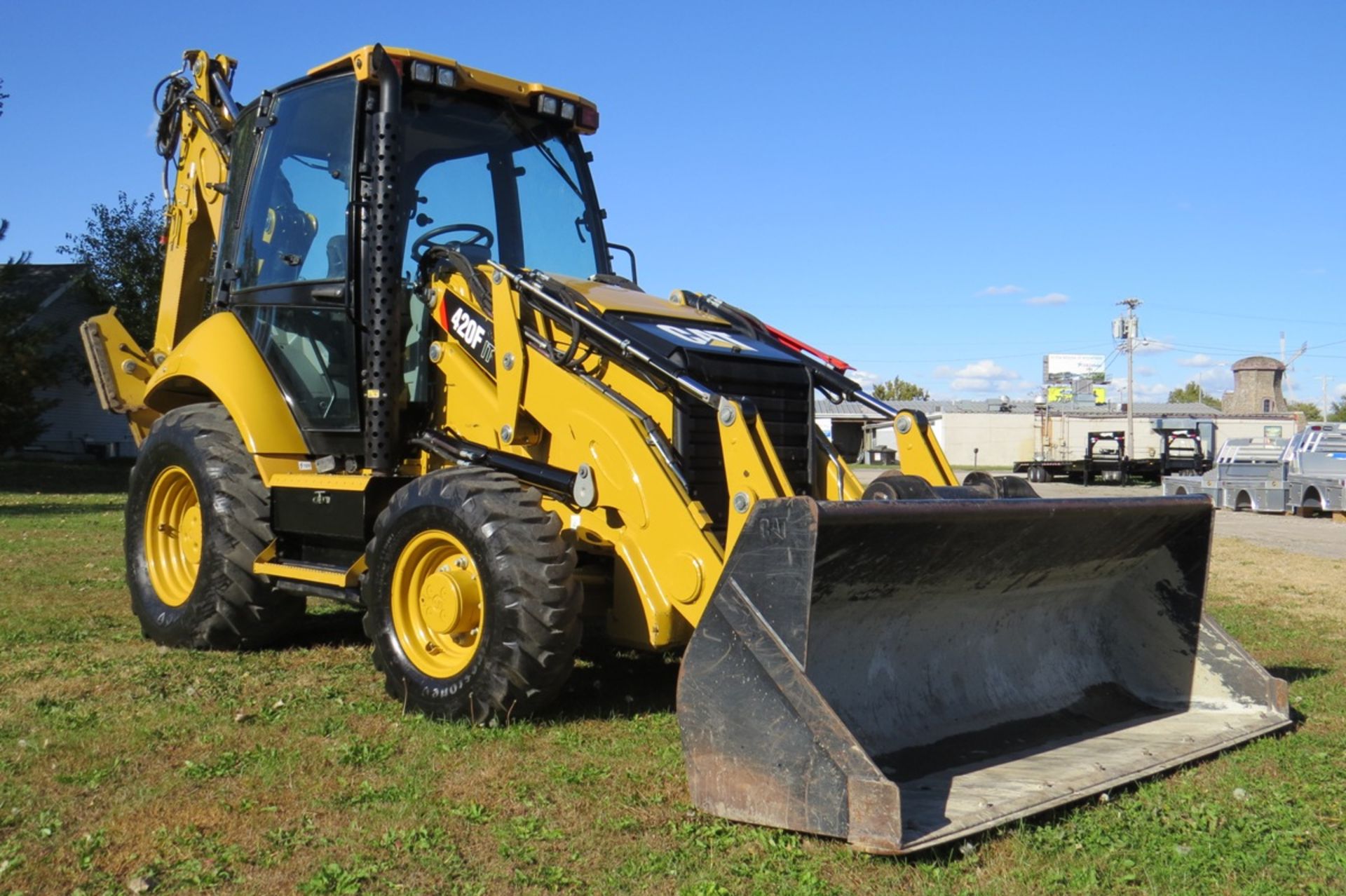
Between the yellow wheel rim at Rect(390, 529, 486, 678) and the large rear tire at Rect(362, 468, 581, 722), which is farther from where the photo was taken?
the yellow wheel rim at Rect(390, 529, 486, 678)

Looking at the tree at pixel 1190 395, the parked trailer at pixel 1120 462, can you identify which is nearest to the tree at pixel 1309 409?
the tree at pixel 1190 395

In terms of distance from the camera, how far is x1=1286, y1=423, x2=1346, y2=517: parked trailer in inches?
1003

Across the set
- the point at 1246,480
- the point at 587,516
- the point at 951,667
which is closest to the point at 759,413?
the point at 587,516

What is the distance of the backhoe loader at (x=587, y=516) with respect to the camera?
473 cm

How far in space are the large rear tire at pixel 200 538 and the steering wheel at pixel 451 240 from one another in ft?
5.30

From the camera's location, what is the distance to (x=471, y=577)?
19.4 ft

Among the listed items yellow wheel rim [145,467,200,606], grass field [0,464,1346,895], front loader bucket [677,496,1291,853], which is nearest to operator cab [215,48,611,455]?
yellow wheel rim [145,467,200,606]

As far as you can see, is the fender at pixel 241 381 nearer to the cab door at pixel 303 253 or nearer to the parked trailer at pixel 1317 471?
the cab door at pixel 303 253

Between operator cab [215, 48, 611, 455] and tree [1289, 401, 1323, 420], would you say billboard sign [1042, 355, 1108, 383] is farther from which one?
operator cab [215, 48, 611, 455]

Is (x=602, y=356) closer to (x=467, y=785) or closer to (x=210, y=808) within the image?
(x=467, y=785)

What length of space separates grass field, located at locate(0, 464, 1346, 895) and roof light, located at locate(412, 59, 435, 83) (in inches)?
132

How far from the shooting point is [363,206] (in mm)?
7043

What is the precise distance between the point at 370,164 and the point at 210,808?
12.3ft

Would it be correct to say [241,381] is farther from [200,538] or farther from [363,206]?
[363,206]
